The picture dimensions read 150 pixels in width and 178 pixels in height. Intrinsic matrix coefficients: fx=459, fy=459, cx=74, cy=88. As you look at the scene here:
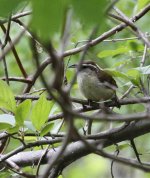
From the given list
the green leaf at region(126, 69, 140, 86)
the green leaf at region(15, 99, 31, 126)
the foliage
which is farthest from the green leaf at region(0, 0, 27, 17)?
the green leaf at region(126, 69, 140, 86)

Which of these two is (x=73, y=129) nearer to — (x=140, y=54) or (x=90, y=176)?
(x=140, y=54)

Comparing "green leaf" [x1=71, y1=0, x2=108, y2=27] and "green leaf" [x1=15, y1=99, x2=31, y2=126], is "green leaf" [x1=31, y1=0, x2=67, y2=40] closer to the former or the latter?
"green leaf" [x1=71, y1=0, x2=108, y2=27]

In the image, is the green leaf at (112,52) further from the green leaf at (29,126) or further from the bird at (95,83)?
the green leaf at (29,126)

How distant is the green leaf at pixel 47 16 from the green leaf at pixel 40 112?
1.11m

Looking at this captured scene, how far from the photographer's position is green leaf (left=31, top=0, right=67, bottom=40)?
72cm

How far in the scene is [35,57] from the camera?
0.71 meters

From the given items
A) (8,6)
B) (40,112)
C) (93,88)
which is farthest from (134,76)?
(8,6)

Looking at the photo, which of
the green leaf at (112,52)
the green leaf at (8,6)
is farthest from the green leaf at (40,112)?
the green leaf at (8,6)

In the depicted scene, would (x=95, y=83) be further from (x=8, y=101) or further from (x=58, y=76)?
(x=58, y=76)

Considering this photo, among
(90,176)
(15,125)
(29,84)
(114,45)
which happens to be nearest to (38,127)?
(15,125)

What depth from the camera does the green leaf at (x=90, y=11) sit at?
2.45 ft

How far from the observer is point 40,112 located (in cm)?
186

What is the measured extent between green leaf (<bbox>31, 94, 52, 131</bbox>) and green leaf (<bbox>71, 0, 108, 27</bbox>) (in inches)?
43.9

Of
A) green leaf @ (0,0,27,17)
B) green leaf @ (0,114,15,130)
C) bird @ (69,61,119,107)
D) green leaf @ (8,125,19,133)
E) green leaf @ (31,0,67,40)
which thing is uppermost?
green leaf @ (0,0,27,17)
